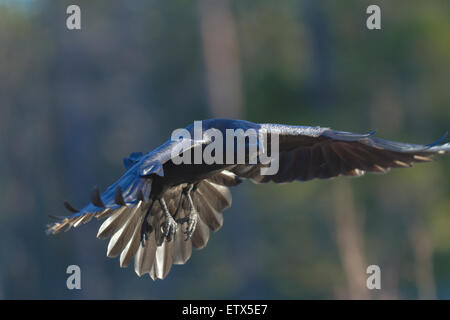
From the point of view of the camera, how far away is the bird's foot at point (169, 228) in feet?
19.0

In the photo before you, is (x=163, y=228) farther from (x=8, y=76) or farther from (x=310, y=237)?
(x=8, y=76)

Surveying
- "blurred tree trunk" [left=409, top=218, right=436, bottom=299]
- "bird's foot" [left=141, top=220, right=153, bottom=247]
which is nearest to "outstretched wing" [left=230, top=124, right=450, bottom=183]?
"bird's foot" [left=141, top=220, right=153, bottom=247]

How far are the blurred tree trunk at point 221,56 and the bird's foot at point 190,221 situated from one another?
10051 millimetres

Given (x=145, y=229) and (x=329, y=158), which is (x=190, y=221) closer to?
(x=145, y=229)

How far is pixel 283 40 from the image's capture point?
20.5m

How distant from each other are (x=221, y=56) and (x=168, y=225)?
460 inches

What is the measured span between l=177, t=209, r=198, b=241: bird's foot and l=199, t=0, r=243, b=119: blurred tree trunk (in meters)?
10.1

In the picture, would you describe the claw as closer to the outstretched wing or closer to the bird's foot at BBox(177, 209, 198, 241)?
the bird's foot at BBox(177, 209, 198, 241)

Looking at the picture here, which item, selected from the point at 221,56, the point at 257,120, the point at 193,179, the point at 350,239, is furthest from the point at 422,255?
the point at 193,179

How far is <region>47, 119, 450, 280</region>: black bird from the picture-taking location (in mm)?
5168

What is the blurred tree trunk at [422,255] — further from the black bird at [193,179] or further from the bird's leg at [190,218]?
the bird's leg at [190,218]

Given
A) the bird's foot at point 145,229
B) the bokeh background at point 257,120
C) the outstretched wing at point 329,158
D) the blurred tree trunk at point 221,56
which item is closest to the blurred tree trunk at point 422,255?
the bokeh background at point 257,120

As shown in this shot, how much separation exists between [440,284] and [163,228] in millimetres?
13964

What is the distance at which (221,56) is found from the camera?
55.9ft
